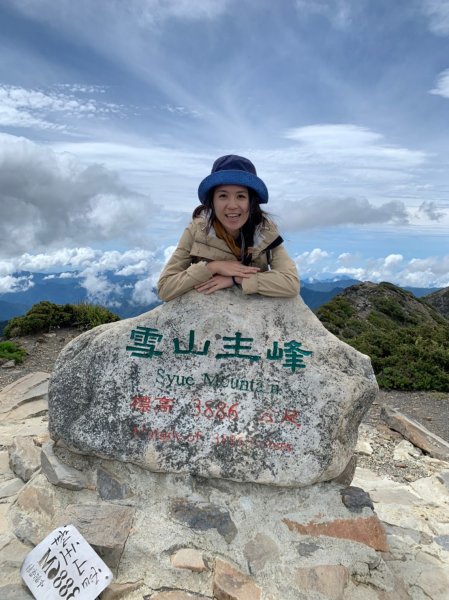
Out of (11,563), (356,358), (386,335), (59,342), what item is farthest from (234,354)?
(386,335)

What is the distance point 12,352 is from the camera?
12617 millimetres

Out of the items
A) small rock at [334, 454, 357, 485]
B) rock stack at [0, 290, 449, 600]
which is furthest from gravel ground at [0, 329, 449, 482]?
small rock at [334, 454, 357, 485]

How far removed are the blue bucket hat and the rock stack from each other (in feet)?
3.49

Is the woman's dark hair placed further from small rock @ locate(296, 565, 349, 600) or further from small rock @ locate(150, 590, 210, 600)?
small rock @ locate(150, 590, 210, 600)

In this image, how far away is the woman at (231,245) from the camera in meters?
5.10

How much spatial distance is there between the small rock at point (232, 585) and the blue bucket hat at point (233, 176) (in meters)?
3.31

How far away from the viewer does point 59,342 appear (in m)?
13.6

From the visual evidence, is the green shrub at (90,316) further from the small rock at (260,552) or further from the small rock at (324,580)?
the small rock at (324,580)

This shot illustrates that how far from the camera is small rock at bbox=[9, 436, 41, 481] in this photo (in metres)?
6.19

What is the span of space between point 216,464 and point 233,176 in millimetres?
2611

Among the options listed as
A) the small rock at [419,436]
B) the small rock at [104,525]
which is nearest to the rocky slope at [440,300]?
the small rock at [419,436]

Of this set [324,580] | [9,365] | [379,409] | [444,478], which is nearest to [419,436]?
[444,478]

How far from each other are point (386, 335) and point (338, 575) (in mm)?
11289

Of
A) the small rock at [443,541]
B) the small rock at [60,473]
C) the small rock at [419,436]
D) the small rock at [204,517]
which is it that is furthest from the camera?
the small rock at [419,436]
